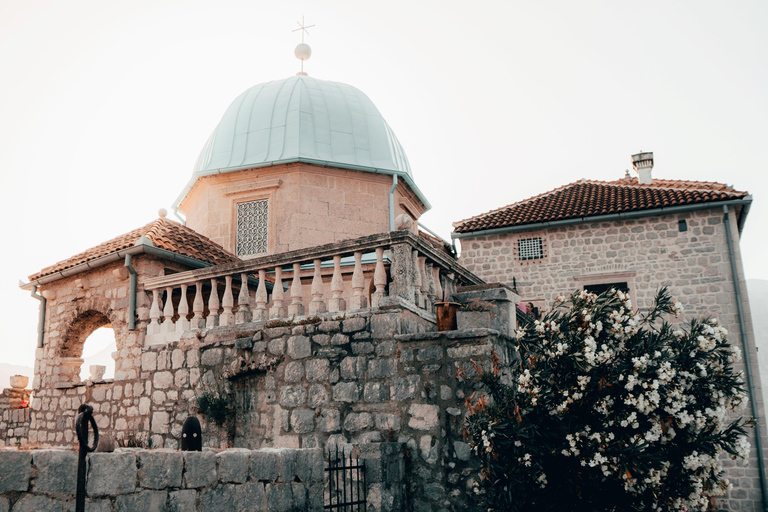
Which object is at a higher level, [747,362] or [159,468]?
[747,362]

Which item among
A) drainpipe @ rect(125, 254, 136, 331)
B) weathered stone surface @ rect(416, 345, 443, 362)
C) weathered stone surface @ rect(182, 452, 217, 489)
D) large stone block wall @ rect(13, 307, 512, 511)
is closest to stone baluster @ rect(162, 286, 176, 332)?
large stone block wall @ rect(13, 307, 512, 511)

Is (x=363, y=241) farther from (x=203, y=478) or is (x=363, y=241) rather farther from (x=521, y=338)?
(x=203, y=478)

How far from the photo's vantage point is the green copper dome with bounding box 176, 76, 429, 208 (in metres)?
14.2

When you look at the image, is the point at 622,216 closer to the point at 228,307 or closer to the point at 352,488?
the point at 228,307

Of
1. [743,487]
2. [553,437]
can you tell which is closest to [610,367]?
[553,437]

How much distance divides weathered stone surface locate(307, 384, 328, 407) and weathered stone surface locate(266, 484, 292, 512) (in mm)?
2197

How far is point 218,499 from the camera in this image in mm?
4207

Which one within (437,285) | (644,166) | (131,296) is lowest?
(437,285)

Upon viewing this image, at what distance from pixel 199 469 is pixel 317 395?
289 cm

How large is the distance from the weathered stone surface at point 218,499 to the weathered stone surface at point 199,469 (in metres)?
Result: 0.07

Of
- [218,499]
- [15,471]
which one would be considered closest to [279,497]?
[218,499]

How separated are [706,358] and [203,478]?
4.77 m

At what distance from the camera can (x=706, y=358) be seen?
616 centimetres

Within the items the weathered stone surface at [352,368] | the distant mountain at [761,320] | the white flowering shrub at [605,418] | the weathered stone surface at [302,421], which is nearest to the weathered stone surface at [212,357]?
the weathered stone surface at [302,421]
